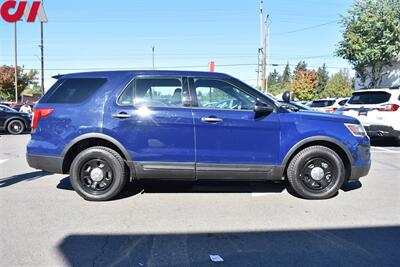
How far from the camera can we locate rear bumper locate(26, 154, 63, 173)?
5562 millimetres

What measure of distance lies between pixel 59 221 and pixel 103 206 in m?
0.73

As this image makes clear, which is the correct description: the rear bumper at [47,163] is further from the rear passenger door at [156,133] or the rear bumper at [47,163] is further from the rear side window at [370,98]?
the rear side window at [370,98]

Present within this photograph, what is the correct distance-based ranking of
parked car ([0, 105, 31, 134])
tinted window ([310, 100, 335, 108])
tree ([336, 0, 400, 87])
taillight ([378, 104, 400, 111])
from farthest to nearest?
tree ([336, 0, 400, 87])
tinted window ([310, 100, 335, 108])
parked car ([0, 105, 31, 134])
taillight ([378, 104, 400, 111])

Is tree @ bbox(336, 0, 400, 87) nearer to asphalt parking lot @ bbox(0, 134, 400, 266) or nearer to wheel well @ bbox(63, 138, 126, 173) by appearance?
asphalt parking lot @ bbox(0, 134, 400, 266)

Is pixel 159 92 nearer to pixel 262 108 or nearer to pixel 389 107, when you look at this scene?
pixel 262 108

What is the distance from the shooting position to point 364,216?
4980 mm

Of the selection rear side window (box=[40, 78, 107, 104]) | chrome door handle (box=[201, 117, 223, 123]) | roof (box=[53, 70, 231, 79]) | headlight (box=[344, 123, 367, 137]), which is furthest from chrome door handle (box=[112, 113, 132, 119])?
headlight (box=[344, 123, 367, 137])

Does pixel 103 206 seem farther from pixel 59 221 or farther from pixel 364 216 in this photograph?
pixel 364 216

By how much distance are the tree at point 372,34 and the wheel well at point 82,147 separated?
2459 cm

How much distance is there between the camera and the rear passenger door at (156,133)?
17.8ft

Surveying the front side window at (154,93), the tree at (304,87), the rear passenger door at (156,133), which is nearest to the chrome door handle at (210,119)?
the rear passenger door at (156,133)

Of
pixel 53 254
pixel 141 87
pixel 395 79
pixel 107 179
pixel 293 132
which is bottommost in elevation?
pixel 53 254

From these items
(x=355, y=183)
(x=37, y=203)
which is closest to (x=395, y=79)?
(x=355, y=183)

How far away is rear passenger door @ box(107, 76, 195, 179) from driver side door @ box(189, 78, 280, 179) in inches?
6.1
